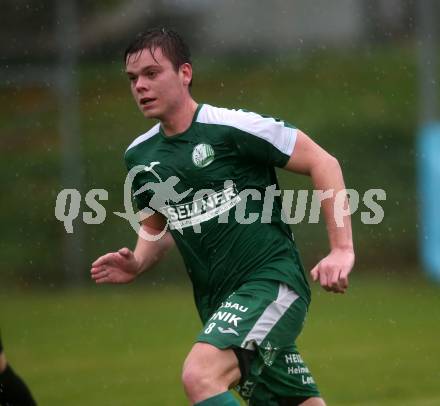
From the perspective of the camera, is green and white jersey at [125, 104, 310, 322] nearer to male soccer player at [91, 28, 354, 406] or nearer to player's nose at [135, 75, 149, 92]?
male soccer player at [91, 28, 354, 406]

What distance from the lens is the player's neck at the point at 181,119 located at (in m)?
4.97

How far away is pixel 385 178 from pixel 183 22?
146 inches

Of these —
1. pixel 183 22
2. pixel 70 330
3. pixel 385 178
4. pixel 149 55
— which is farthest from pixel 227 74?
pixel 149 55

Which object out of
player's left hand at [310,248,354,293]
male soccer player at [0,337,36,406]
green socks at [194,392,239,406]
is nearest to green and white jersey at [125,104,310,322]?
player's left hand at [310,248,354,293]

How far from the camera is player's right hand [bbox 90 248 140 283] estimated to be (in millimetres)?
5020

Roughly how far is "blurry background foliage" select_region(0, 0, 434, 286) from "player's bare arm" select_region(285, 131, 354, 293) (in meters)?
9.21

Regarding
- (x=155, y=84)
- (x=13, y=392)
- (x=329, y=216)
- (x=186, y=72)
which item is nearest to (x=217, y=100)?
(x=13, y=392)

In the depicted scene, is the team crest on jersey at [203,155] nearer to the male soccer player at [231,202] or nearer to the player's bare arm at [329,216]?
the male soccer player at [231,202]

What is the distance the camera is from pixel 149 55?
16.1ft

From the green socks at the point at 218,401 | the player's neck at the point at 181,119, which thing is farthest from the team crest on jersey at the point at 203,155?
the green socks at the point at 218,401

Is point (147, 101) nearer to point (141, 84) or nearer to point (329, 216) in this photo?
point (141, 84)

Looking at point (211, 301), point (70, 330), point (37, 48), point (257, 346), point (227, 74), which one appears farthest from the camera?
point (227, 74)

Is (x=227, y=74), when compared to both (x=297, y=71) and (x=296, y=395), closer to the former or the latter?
(x=297, y=71)

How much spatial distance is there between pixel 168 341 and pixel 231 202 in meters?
6.15
